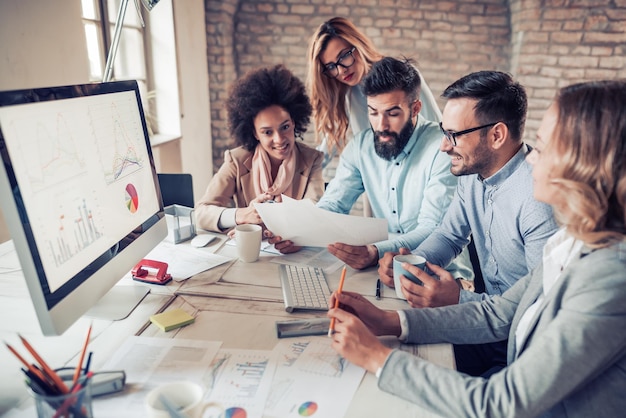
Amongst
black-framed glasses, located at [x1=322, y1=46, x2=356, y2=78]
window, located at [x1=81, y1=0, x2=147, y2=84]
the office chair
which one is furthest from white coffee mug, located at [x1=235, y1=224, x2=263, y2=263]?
window, located at [x1=81, y1=0, x2=147, y2=84]

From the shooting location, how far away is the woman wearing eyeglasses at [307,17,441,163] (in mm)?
2420

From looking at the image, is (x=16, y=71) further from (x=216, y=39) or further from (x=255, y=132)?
(x=216, y=39)

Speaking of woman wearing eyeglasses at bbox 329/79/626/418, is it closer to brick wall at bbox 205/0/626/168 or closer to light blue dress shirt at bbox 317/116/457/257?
light blue dress shirt at bbox 317/116/457/257

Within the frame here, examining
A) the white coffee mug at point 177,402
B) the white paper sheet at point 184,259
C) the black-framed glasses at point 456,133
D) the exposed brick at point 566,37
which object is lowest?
the white paper sheet at point 184,259

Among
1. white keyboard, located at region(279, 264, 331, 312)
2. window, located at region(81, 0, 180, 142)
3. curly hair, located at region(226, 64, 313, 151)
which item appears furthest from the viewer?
window, located at region(81, 0, 180, 142)

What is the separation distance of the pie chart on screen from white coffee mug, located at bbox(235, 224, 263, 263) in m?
0.33

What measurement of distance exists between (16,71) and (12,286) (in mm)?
1036

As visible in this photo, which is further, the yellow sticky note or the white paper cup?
the white paper cup

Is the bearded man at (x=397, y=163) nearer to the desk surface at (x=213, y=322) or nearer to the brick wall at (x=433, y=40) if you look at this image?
the desk surface at (x=213, y=322)

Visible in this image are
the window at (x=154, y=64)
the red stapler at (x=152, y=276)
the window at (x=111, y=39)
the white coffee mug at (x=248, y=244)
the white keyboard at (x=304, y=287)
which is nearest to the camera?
the white keyboard at (x=304, y=287)

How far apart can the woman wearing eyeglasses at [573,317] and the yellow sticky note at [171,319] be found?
0.36 meters

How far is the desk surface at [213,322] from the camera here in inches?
31.9

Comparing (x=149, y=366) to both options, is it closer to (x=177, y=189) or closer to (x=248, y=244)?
(x=248, y=244)

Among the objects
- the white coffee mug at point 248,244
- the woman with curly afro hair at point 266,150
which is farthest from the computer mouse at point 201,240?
the woman with curly afro hair at point 266,150
